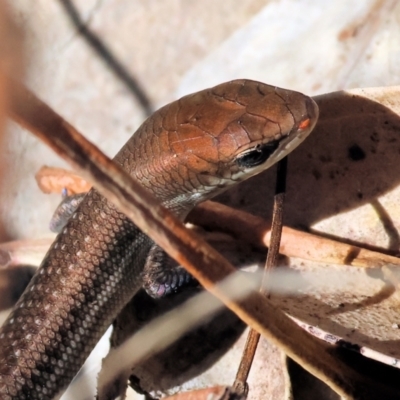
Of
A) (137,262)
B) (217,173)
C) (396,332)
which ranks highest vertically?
(217,173)

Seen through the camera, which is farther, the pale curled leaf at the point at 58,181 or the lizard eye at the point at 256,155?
the pale curled leaf at the point at 58,181

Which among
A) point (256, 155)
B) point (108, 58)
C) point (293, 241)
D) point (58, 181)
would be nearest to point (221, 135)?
point (256, 155)

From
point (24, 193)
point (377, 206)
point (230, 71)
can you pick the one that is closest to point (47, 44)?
point (24, 193)

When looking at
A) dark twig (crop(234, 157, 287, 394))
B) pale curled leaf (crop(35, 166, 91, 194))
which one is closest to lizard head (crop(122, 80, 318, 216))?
dark twig (crop(234, 157, 287, 394))

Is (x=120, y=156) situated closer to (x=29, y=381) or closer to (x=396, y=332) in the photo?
(x=29, y=381)

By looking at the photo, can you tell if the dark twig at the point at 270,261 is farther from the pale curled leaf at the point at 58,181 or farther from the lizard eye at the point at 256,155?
the pale curled leaf at the point at 58,181

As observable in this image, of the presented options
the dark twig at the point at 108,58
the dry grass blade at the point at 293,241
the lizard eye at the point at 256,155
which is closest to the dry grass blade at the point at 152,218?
the dry grass blade at the point at 293,241
